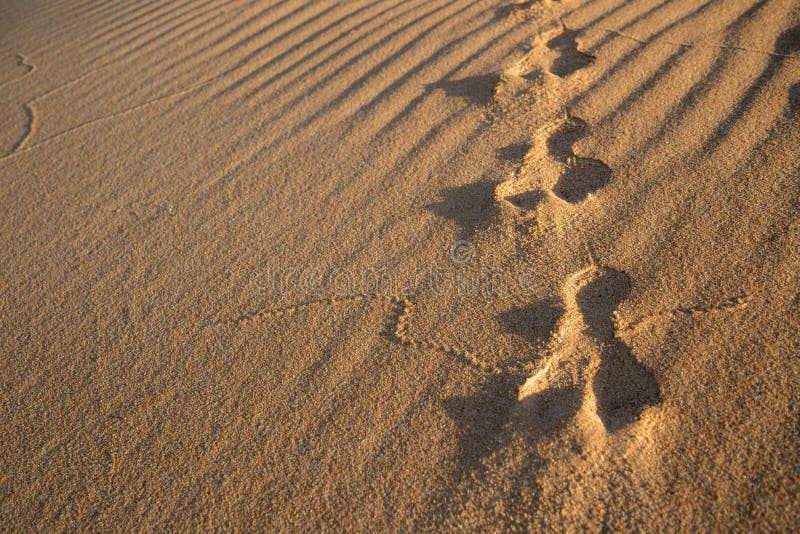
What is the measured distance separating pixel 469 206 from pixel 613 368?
628mm

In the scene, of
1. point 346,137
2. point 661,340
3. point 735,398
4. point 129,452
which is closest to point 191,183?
point 346,137

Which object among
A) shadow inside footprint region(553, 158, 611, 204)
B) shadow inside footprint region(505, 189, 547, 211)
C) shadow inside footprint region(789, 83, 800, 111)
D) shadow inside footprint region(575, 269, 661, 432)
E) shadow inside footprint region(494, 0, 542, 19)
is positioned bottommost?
shadow inside footprint region(575, 269, 661, 432)

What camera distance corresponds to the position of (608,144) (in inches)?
61.6

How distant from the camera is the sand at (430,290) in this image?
Result: 0.94 m

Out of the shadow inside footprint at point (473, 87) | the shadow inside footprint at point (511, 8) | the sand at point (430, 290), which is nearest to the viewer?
the sand at point (430, 290)

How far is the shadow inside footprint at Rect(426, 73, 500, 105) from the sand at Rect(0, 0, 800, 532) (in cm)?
1

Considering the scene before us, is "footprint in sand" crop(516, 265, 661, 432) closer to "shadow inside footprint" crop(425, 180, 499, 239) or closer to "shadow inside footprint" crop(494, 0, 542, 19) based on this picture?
"shadow inside footprint" crop(425, 180, 499, 239)

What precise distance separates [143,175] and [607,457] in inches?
67.9

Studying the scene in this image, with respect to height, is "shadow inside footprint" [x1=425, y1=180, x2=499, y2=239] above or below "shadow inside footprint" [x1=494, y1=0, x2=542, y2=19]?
below

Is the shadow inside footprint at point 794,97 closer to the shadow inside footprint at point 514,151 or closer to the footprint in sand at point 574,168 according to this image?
the footprint in sand at point 574,168

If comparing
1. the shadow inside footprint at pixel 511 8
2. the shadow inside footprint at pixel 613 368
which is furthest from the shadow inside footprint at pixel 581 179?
the shadow inside footprint at pixel 511 8

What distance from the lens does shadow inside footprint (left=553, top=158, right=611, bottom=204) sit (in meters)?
1.44

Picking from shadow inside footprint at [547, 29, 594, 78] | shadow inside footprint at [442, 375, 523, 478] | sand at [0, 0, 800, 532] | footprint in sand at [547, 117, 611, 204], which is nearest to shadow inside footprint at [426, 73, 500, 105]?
sand at [0, 0, 800, 532]

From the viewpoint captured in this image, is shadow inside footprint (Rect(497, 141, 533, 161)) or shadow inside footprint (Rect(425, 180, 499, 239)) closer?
shadow inside footprint (Rect(425, 180, 499, 239))
